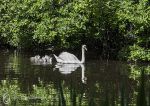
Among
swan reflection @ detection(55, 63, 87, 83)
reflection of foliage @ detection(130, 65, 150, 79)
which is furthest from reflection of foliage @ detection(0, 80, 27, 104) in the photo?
reflection of foliage @ detection(130, 65, 150, 79)

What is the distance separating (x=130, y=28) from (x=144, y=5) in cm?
178

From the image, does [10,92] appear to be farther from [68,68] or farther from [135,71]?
[68,68]

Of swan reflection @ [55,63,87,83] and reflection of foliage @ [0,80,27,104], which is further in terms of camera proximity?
swan reflection @ [55,63,87,83]

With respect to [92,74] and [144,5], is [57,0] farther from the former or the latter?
[92,74]

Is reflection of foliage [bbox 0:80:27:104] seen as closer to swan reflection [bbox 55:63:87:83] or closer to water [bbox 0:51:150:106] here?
water [bbox 0:51:150:106]

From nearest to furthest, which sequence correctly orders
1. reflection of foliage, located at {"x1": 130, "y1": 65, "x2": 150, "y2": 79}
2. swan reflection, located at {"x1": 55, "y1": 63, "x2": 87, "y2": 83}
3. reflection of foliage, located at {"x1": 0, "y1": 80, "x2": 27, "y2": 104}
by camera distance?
1. reflection of foliage, located at {"x1": 0, "y1": 80, "x2": 27, "y2": 104}
2. reflection of foliage, located at {"x1": 130, "y1": 65, "x2": 150, "y2": 79}
3. swan reflection, located at {"x1": 55, "y1": 63, "x2": 87, "y2": 83}

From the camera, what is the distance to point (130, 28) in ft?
79.6

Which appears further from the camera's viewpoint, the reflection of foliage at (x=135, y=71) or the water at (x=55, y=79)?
the reflection of foliage at (x=135, y=71)

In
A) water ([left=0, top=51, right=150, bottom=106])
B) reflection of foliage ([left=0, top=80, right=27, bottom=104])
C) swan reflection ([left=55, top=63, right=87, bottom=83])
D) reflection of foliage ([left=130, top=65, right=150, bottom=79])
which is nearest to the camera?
water ([left=0, top=51, right=150, bottom=106])

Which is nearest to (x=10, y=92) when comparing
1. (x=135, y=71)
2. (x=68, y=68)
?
(x=135, y=71)

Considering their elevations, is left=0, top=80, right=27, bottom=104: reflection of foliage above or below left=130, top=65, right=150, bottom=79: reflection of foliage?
below

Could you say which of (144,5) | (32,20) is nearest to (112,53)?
(144,5)

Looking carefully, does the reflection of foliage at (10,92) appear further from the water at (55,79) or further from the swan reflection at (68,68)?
the swan reflection at (68,68)

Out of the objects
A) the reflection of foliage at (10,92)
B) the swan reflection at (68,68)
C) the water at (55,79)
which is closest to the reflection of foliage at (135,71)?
the water at (55,79)
